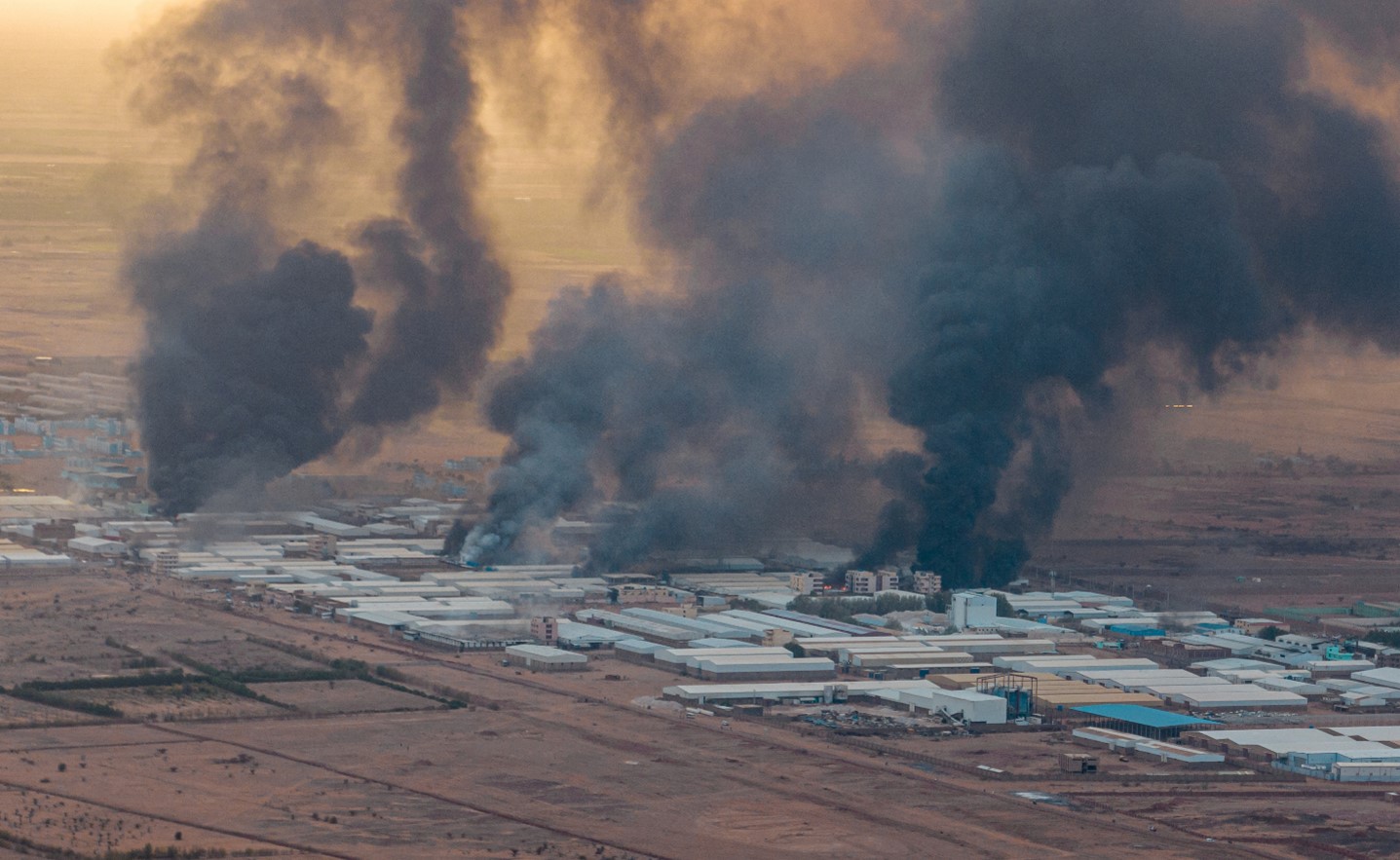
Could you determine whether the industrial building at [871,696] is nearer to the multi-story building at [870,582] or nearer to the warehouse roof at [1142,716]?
the warehouse roof at [1142,716]

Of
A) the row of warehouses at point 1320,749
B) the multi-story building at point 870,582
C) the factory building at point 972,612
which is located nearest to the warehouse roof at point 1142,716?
the row of warehouses at point 1320,749

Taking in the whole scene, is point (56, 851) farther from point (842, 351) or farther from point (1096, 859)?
point (842, 351)

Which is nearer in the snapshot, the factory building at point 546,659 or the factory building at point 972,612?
the factory building at point 546,659

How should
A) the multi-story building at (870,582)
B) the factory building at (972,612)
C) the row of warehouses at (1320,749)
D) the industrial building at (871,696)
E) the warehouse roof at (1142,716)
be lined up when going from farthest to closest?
1. the multi-story building at (870,582)
2. the factory building at (972,612)
3. the industrial building at (871,696)
4. the warehouse roof at (1142,716)
5. the row of warehouses at (1320,749)

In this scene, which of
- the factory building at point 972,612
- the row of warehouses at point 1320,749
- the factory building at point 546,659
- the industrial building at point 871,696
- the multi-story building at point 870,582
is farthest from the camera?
the multi-story building at point 870,582

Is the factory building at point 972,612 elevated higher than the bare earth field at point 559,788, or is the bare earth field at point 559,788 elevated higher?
the factory building at point 972,612

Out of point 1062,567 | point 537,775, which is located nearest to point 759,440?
point 1062,567

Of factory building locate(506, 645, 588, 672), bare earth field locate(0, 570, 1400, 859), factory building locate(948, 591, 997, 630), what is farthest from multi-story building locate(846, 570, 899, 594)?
bare earth field locate(0, 570, 1400, 859)
